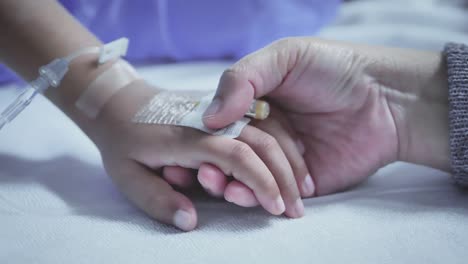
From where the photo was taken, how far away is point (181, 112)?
0.81m

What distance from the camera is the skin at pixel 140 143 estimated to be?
2.31 ft

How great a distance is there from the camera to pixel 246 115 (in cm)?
82

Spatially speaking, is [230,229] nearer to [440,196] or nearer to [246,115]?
[246,115]

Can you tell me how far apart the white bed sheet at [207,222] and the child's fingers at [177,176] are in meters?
0.05

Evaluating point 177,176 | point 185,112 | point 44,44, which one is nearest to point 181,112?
point 185,112

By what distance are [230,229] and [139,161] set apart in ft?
0.73

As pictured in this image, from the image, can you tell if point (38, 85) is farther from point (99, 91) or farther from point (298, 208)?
point (298, 208)

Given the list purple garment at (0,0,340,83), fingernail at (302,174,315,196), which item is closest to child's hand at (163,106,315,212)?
fingernail at (302,174,315,196)

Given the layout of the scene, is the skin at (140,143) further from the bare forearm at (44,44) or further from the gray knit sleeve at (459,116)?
the gray knit sleeve at (459,116)

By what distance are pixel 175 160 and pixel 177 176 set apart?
3 centimetres

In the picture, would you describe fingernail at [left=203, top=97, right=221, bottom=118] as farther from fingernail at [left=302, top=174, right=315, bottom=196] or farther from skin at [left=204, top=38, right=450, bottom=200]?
fingernail at [left=302, top=174, right=315, bottom=196]

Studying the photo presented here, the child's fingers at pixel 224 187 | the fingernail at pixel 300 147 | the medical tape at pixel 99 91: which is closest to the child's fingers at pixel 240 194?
the child's fingers at pixel 224 187

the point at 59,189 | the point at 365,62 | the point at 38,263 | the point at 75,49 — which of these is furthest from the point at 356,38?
the point at 38,263

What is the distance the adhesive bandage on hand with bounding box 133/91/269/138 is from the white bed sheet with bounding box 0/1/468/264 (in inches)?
5.2
